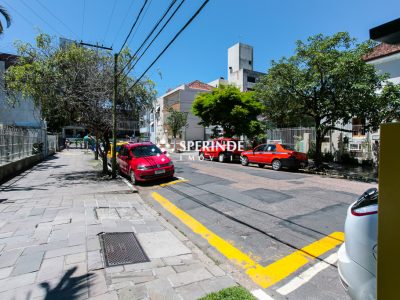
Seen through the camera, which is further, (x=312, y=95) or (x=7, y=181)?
(x=312, y=95)

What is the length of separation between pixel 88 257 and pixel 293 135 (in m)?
18.2

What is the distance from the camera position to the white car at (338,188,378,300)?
6.75ft

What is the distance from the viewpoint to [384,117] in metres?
11.6

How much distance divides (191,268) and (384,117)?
470 inches

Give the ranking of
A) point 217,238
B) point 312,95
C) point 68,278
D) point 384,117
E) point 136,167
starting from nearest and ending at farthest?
point 68,278 → point 217,238 → point 136,167 → point 384,117 → point 312,95

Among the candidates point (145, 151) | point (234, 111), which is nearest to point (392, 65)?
point (234, 111)

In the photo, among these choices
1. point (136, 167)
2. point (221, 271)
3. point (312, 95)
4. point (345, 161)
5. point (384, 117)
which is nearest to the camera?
point (221, 271)

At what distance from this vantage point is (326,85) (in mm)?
13031

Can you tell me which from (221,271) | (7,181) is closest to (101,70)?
(7,181)

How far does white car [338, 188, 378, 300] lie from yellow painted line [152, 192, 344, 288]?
135 centimetres

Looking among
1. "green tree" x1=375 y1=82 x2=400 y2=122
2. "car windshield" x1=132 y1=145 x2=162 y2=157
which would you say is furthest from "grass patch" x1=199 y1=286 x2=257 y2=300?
"green tree" x1=375 y1=82 x2=400 y2=122

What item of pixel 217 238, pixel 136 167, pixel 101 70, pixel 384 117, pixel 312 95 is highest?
pixel 101 70

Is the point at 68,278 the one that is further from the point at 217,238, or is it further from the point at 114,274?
the point at 217,238

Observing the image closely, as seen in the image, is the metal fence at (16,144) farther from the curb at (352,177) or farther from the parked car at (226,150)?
the curb at (352,177)
